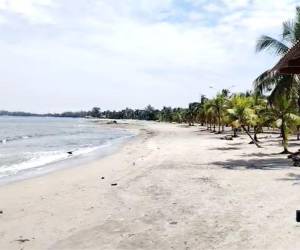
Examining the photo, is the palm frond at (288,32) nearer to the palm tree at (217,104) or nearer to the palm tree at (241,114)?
the palm tree at (241,114)

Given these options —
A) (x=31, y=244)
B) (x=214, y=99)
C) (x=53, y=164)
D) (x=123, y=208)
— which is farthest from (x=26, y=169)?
(x=214, y=99)

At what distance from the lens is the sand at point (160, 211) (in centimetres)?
825

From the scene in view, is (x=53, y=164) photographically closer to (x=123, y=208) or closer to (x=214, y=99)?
(x=123, y=208)

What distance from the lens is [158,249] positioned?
775 centimetres

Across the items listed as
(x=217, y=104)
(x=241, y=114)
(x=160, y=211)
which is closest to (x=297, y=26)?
(x=241, y=114)

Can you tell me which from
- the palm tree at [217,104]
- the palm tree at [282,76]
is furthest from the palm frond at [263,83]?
the palm tree at [217,104]

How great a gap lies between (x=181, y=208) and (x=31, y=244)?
345cm

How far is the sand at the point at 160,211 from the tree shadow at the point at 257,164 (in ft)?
1.67

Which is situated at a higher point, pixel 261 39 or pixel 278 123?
pixel 261 39

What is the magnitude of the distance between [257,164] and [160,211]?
396 inches

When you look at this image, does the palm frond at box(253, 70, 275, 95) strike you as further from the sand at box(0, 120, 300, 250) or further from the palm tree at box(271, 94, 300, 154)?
the sand at box(0, 120, 300, 250)

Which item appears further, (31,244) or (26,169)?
(26,169)

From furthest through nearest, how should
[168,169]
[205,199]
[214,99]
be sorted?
[214,99], [168,169], [205,199]

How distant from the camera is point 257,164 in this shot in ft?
65.1
